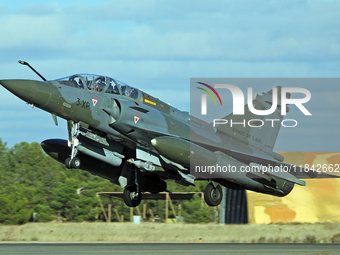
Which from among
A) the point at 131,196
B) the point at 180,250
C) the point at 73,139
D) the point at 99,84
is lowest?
the point at 180,250

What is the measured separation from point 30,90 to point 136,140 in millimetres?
4140

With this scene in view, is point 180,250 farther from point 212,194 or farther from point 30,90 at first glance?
point 30,90

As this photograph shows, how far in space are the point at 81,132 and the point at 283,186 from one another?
8.79m

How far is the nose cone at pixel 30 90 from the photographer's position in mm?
14320

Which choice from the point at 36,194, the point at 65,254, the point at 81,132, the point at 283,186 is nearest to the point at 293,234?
the point at 283,186

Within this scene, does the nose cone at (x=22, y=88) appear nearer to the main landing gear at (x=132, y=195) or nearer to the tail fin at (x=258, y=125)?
the main landing gear at (x=132, y=195)

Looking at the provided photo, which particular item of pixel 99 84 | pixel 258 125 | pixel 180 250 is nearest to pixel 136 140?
pixel 99 84

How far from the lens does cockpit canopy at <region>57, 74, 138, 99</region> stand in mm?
16234

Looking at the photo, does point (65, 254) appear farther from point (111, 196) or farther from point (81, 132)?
point (111, 196)

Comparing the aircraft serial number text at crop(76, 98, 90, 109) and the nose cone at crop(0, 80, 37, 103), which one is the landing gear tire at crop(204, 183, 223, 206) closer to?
the aircraft serial number text at crop(76, 98, 90, 109)

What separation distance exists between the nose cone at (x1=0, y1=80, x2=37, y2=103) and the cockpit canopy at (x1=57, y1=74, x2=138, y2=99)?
1.44 metres

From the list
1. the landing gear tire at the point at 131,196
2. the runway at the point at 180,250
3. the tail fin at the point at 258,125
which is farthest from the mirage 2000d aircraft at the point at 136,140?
the runway at the point at 180,250

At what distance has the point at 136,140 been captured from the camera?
16.5 m

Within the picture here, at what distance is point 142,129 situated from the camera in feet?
52.9
